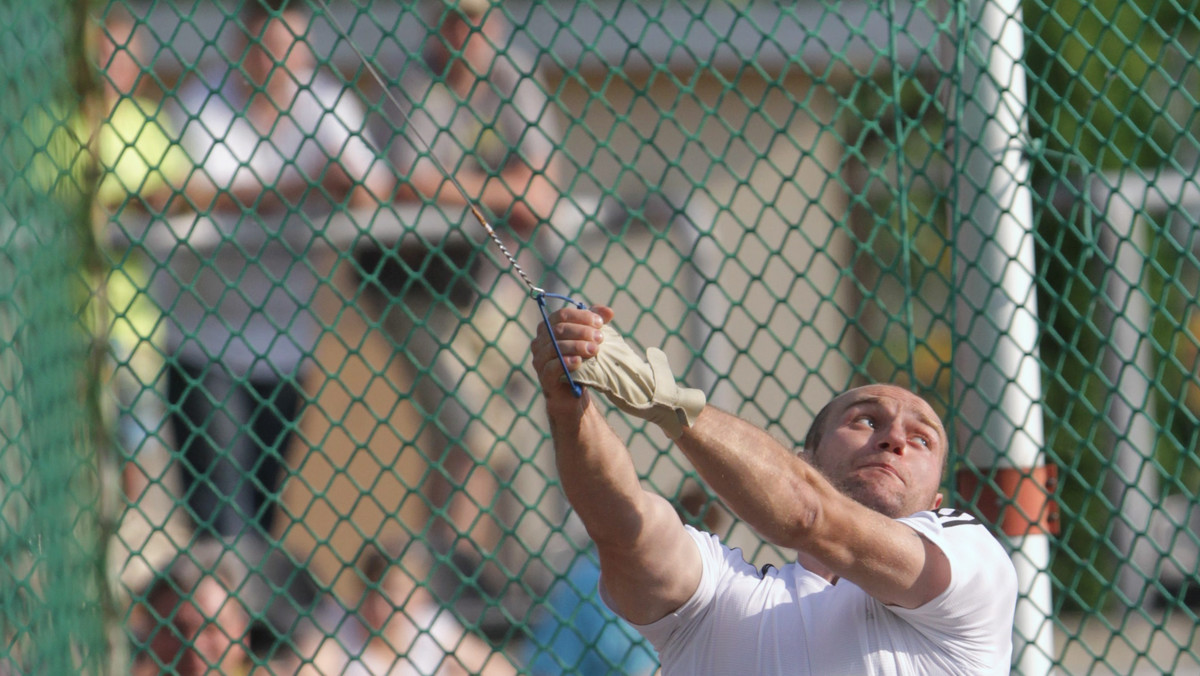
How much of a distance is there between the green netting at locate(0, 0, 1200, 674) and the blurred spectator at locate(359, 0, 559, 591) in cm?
1

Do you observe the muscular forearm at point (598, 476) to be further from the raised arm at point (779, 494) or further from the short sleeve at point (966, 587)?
the short sleeve at point (966, 587)

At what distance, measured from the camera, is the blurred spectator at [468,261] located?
3.57 meters

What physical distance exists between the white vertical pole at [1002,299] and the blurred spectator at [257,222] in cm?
148

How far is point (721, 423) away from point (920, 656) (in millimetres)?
564

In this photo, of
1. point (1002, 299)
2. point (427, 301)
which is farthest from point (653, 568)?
point (427, 301)

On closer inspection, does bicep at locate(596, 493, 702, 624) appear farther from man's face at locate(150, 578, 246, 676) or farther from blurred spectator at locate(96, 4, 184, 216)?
blurred spectator at locate(96, 4, 184, 216)

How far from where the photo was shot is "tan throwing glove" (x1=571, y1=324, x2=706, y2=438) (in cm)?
196

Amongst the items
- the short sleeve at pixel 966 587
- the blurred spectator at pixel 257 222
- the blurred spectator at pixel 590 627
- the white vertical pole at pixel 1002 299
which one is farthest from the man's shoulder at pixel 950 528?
the blurred spectator at pixel 257 222

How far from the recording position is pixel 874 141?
5.46 m

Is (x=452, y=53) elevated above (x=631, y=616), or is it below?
above

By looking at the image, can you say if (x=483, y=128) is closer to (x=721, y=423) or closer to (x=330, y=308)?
(x=330, y=308)

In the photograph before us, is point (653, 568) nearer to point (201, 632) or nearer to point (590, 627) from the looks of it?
point (590, 627)

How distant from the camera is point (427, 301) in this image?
411 centimetres

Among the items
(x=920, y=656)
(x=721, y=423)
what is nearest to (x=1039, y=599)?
(x=920, y=656)
